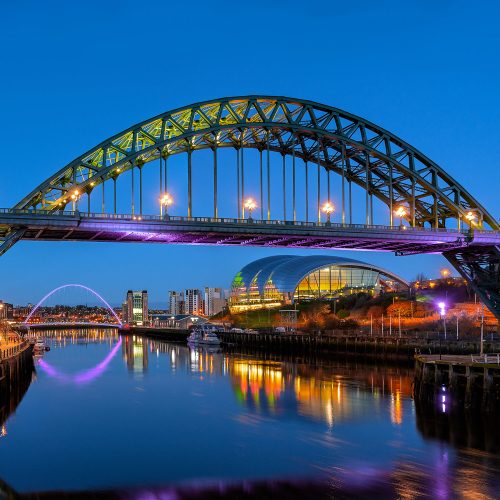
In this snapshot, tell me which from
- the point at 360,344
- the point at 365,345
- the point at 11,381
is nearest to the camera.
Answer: the point at 11,381

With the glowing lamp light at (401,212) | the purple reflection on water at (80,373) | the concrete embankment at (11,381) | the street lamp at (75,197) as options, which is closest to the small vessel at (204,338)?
the purple reflection on water at (80,373)

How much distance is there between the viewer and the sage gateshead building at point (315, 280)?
130500mm

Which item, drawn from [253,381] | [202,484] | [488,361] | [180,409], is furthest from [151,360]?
[202,484]

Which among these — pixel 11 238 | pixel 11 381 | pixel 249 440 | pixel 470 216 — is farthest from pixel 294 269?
pixel 249 440

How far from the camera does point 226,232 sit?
50.6 m

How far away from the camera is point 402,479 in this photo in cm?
2381

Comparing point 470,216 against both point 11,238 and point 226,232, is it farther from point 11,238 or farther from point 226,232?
point 11,238

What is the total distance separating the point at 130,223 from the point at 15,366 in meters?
13.5

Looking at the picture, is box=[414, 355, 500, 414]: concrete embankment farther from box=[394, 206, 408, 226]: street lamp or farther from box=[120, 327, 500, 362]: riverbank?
box=[394, 206, 408, 226]: street lamp

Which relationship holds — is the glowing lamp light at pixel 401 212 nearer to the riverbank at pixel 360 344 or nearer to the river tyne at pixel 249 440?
the riverbank at pixel 360 344

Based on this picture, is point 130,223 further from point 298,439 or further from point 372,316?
point 372,316

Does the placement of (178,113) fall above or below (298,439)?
above

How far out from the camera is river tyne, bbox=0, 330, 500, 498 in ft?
78.8

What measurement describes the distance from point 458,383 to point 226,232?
20.5m
